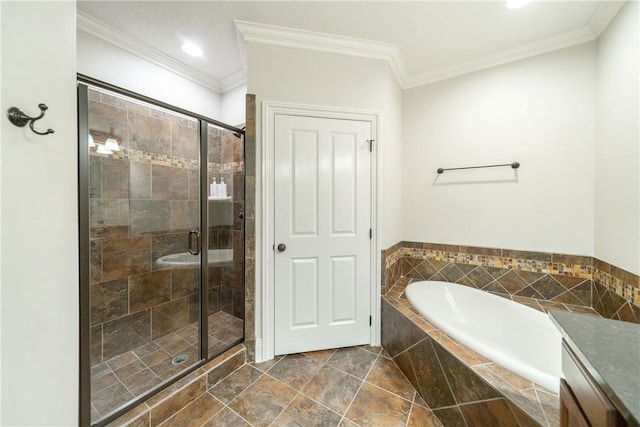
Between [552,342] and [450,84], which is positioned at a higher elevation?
[450,84]

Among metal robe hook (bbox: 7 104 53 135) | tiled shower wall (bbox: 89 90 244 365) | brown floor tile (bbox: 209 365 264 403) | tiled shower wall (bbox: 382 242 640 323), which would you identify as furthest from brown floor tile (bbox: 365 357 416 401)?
metal robe hook (bbox: 7 104 53 135)

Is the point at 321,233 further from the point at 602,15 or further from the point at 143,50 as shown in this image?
the point at 602,15

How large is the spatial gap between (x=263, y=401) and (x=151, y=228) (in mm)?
1646

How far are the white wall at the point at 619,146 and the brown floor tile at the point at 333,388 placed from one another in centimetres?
181

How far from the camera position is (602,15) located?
1.49 metres

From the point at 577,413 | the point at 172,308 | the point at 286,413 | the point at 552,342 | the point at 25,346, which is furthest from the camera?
the point at 172,308

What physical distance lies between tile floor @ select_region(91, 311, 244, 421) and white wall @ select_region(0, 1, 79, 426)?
15.4 inches

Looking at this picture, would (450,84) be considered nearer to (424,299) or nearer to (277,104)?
(277,104)

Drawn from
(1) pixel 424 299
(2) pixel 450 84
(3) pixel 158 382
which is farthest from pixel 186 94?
(1) pixel 424 299

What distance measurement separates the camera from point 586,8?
58.3 inches

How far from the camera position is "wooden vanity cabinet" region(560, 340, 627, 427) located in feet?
1.43

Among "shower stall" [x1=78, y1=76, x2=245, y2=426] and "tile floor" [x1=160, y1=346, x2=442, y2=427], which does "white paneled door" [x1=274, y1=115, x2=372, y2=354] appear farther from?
"shower stall" [x1=78, y1=76, x2=245, y2=426]

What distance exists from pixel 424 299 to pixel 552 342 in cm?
76

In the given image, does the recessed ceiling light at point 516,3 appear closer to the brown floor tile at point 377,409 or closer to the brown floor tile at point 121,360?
the brown floor tile at point 377,409
